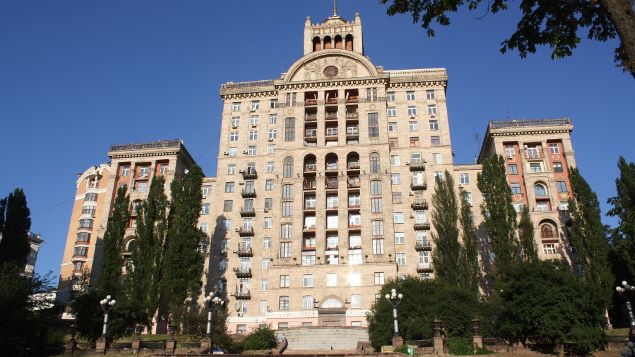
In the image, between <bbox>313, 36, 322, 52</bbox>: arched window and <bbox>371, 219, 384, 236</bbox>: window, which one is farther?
<bbox>313, 36, 322, 52</bbox>: arched window

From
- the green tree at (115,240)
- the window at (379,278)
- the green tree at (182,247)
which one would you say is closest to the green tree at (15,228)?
the green tree at (115,240)

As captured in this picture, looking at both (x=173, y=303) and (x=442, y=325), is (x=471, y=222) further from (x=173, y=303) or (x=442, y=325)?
(x=173, y=303)

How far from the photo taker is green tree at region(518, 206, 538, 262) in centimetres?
5391

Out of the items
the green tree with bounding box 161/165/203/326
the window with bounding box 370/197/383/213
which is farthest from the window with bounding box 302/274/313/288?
the green tree with bounding box 161/165/203/326

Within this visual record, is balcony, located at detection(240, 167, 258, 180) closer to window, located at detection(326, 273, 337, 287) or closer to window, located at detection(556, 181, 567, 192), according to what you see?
window, located at detection(326, 273, 337, 287)

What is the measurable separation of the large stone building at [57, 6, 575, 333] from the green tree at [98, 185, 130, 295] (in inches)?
179

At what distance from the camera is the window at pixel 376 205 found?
6234 cm

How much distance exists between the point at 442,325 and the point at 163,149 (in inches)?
1835

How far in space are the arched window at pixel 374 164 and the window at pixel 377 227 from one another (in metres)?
6.89

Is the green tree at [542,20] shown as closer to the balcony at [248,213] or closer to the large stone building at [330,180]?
the large stone building at [330,180]

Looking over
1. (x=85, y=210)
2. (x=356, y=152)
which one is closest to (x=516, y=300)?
(x=356, y=152)

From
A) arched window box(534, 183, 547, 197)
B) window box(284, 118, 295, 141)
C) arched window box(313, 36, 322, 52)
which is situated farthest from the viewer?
arched window box(313, 36, 322, 52)

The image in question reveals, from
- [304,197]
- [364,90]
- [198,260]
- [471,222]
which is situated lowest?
[198,260]

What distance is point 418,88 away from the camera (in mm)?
71562
